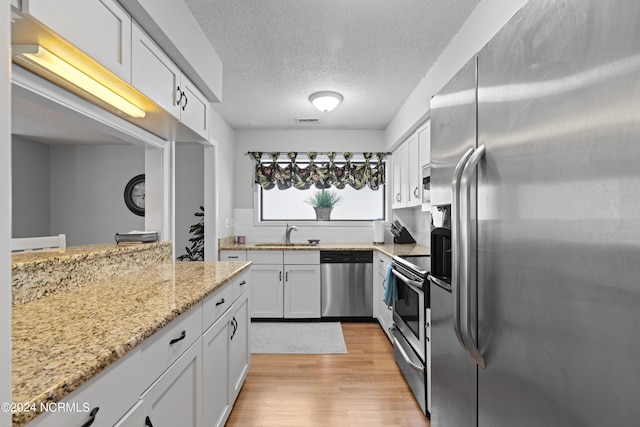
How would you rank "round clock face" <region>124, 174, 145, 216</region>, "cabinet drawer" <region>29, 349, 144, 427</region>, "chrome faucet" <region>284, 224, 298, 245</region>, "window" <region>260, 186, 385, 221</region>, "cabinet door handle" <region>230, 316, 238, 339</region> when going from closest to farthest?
"cabinet drawer" <region>29, 349, 144, 427</region>, "cabinet door handle" <region>230, 316, 238, 339</region>, "round clock face" <region>124, 174, 145, 216</region>, "chrome faucet" <region>284, 224, 298, 245</region>, "window" <region>260, 186, 385, 221</region>

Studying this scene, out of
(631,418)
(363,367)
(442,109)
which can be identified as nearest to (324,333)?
(363,367)

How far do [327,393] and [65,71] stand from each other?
2.31 meters

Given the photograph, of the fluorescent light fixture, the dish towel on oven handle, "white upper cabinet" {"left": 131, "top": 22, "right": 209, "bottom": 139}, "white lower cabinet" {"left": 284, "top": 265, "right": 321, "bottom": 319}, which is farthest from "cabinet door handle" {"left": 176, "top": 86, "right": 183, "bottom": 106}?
"white lower cabinet" {"left": 284, "top": 265, "right": 321, "bottom": 319}

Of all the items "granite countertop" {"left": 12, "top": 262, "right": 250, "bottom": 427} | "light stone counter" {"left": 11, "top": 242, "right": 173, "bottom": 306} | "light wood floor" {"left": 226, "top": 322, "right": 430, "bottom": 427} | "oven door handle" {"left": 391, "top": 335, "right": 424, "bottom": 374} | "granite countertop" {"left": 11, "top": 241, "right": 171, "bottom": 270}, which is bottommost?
"light wood floor" {"left": 226, "top": 322, "right": 430, "bottom": 427}

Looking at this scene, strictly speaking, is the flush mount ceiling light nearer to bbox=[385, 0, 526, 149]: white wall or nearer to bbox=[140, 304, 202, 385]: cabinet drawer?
bbox=[385, 0, 526, 149]: white wall

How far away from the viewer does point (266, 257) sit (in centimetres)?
Answer: 399

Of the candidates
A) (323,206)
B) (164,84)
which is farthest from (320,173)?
(164,84)

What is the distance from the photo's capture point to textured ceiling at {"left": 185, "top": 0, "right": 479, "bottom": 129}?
199cm

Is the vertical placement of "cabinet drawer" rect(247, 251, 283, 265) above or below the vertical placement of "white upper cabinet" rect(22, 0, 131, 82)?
below

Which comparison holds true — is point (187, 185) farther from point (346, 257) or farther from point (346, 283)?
point (346, 283)

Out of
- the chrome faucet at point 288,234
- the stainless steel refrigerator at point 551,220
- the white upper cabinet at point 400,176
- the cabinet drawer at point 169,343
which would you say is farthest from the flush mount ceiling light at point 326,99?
the cabinet drawer at point 169,343

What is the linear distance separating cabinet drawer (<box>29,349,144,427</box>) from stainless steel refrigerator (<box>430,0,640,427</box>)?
0.89 metres

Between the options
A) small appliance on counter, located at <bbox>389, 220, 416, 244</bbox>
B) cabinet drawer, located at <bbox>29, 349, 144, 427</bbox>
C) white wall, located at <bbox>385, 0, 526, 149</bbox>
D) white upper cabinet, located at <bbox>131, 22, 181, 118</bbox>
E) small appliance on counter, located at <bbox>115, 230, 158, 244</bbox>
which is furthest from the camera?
small appliance on counter, located at <bbox>389, 220, 416, 244</bbox>

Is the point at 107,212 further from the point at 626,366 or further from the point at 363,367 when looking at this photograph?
the point at 626,366
